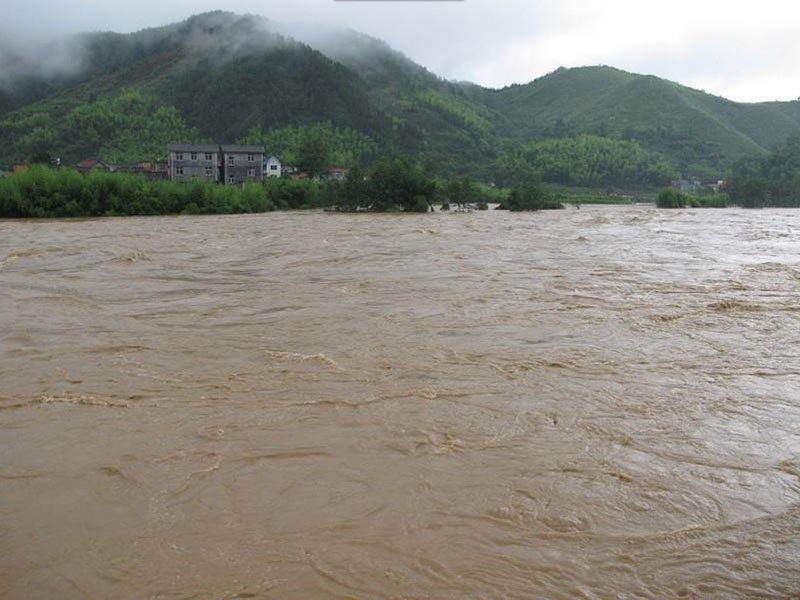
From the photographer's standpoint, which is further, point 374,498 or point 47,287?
point 47,287

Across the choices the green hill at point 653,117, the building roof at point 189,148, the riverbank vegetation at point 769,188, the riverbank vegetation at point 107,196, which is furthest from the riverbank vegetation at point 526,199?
the green hill at point 653,117

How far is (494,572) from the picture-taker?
3281mm

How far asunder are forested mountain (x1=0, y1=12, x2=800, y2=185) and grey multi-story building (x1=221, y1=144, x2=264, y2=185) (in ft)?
69.8

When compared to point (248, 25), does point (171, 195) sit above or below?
below

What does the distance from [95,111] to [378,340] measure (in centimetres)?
10881

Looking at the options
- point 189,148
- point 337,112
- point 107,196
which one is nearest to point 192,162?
point 189,148

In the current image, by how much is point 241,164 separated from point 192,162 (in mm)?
5397

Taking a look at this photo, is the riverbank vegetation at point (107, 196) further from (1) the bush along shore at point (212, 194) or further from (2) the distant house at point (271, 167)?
(2) the distant house at point (271, 167)

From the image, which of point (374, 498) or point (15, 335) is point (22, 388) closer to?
point (15, 335)

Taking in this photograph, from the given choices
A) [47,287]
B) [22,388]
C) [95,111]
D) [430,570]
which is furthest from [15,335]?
[95,111]

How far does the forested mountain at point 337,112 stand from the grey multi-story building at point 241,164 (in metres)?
21.3

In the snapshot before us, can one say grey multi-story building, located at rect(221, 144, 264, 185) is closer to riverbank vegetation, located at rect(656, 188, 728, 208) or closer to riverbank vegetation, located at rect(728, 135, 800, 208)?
riverbank vegetation, located at rect(656, 188, 728, 208)

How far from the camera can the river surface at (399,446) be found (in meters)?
3.29

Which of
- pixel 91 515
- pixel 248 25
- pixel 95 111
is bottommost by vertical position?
pixel 91 515
